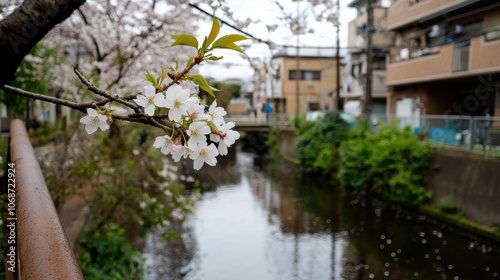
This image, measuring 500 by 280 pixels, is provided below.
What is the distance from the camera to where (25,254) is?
2.29ft

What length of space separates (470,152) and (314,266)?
17.9ft

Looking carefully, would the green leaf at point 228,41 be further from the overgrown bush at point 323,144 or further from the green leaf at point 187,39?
the overgrown bush at point 323,144

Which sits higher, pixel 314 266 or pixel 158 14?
pixel 158 14

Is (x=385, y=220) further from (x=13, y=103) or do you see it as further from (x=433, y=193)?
(x=13, y=103)

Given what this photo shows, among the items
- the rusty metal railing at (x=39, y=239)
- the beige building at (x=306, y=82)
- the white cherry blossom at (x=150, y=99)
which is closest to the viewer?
the rusty metal railing at (x=39, y=239)

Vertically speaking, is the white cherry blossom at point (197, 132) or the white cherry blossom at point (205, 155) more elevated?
the white cherry blossom at point (197, 132)

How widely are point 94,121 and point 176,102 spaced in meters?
0.28

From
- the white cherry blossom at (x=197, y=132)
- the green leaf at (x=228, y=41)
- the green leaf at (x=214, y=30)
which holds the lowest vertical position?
the white cherry blossom at (x=197, y=132)

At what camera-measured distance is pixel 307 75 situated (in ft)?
119

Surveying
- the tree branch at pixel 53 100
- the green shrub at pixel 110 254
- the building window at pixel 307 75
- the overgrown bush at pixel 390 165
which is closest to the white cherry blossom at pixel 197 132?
the tree branch at pixel 53 100

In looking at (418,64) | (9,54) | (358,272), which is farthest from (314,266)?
(418,64)

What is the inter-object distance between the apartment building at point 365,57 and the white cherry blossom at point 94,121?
805 inches

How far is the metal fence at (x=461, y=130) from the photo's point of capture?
905cm

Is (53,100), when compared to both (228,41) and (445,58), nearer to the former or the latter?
(228,41)
